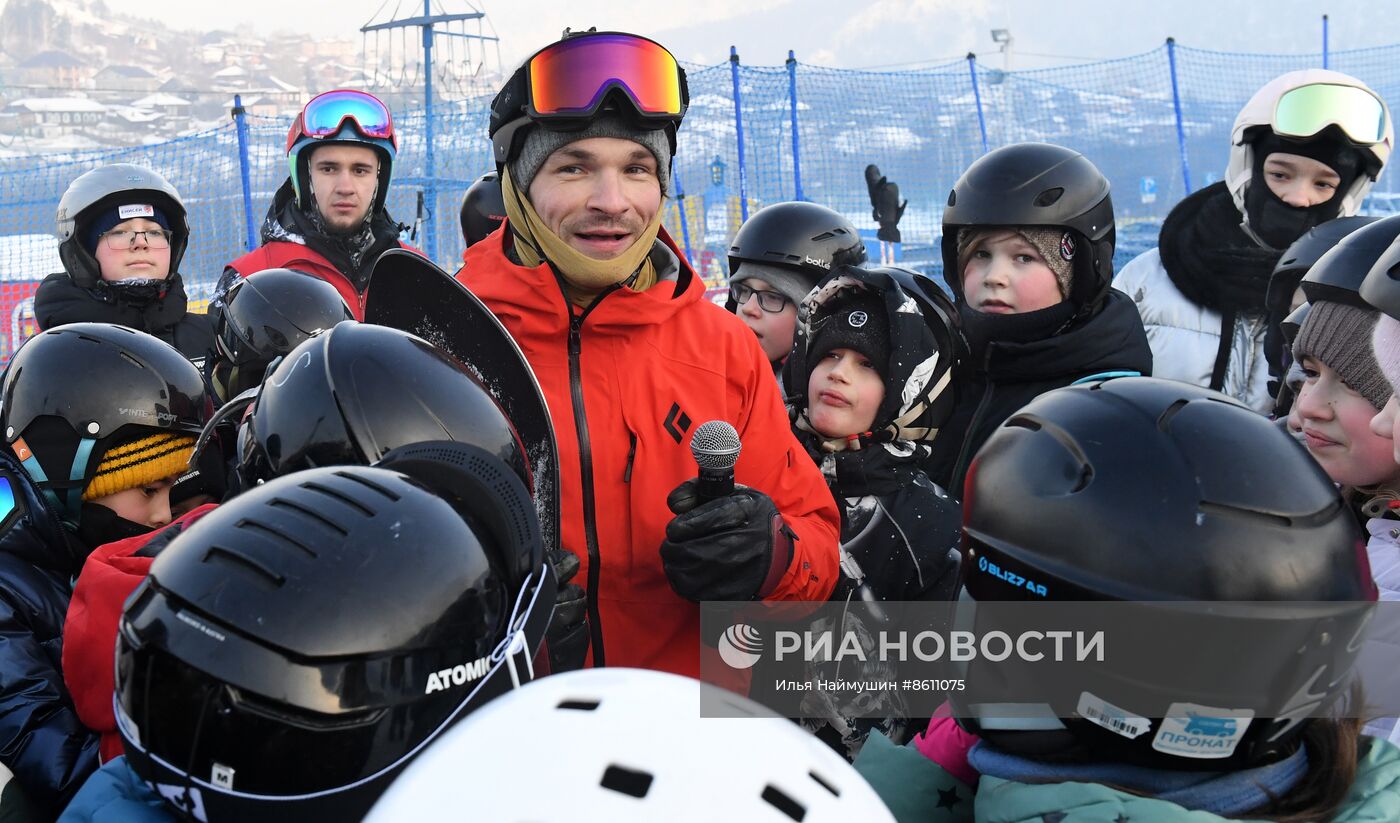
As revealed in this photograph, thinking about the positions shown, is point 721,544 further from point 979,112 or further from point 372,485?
point 979,112

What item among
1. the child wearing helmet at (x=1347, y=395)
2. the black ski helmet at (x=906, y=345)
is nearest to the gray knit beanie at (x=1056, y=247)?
the black ski helmet at (x=906, y=345)

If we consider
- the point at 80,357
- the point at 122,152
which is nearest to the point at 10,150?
the point at 122,152

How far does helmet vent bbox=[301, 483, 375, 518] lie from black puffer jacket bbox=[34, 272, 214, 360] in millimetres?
3811

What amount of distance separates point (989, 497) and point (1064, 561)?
0.63 ft

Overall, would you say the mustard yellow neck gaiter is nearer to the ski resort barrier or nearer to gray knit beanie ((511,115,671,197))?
gray knit beanie ((511,115,671,197))

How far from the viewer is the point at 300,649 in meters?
1.40

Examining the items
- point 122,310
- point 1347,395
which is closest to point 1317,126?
point 1347,395

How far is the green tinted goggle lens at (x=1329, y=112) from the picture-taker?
14.1 ft

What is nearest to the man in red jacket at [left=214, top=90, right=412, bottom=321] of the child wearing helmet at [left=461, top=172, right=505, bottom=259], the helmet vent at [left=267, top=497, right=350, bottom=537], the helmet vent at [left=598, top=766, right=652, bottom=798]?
the child wearing helmet at [left=461, top=172, right=505, bottom=259]

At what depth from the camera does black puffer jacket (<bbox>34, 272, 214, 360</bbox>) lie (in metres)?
4.84

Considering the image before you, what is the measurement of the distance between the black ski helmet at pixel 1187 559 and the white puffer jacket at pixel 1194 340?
9.53 feet

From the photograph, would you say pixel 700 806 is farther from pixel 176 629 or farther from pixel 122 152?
pixel 122 152

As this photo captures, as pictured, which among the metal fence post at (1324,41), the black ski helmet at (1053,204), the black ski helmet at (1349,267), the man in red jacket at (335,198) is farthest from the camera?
the metal fence post at (1324,41)

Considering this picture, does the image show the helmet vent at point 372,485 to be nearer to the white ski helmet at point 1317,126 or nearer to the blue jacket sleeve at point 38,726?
the blue jacket sleeve at point 38,726
